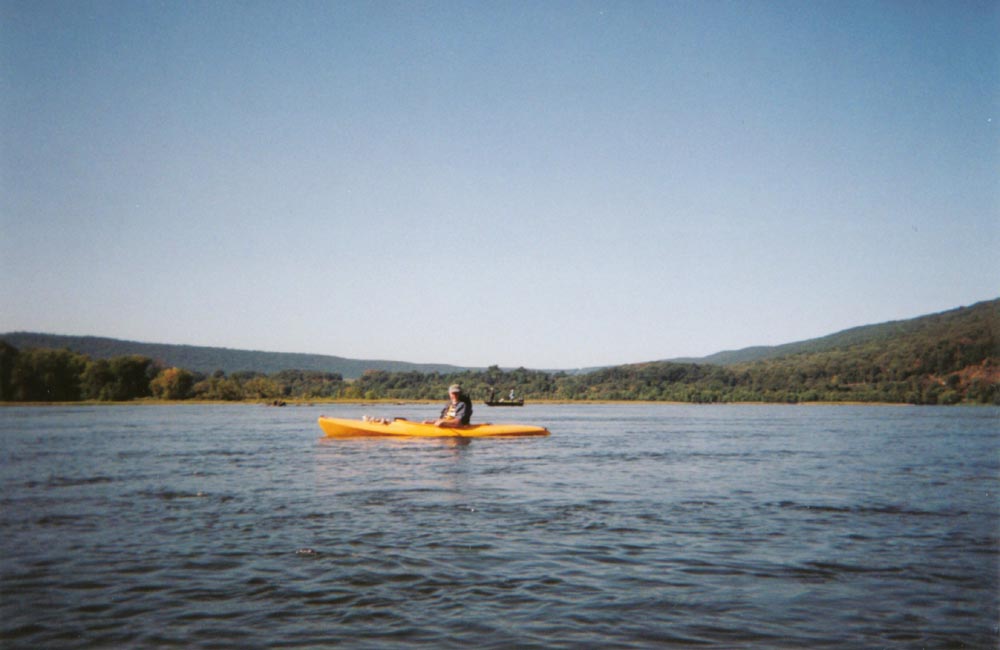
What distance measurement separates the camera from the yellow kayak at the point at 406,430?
24.5 metres

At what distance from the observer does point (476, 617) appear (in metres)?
6.16

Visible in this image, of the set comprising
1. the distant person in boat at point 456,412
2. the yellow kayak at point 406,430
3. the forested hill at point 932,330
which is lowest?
the yellow kayak at point 406,430

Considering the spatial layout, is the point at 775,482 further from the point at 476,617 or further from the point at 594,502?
the point at 476,617

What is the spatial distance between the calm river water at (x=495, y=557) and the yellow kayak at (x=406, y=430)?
22.4 feet

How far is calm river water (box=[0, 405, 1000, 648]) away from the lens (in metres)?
5.96

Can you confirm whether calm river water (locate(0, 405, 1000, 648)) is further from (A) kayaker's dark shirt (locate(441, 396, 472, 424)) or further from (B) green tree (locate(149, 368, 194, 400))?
(B) green tree (locate(149, 368, 194, 400))

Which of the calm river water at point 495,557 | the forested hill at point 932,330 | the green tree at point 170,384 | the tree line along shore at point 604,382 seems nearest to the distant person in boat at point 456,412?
the calm river water at point 495,557

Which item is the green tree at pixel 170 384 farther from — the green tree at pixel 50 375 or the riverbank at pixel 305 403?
the green tree at pixel 50 375

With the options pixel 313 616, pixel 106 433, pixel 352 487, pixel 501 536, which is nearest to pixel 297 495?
pixel 352 487

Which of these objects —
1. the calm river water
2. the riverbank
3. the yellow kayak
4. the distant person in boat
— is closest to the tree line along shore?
the riverbank

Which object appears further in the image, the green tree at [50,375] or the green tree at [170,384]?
the green tree at [170,384]

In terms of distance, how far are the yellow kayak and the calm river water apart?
684cm

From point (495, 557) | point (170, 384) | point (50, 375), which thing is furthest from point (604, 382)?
point (495, 557)

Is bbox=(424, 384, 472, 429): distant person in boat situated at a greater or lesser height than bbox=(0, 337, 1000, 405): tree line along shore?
lesser
